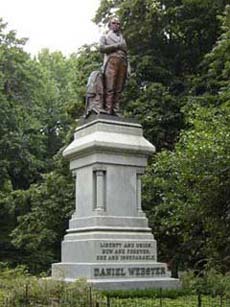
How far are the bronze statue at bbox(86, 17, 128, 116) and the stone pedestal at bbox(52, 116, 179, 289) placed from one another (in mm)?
496

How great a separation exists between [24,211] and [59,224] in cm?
480

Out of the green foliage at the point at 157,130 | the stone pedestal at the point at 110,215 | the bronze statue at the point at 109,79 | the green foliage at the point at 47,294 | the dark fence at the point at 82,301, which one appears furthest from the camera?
the green foliage at the point at 157,130

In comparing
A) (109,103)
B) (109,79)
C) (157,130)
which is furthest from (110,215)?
(157,130)

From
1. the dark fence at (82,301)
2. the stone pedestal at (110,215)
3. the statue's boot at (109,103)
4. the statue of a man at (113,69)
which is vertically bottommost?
the dark fence at (82,301)

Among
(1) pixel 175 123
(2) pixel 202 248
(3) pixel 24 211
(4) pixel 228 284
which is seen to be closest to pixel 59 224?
(3) pixel 24 211

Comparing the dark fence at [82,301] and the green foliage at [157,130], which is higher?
the green foliage at [157,130]

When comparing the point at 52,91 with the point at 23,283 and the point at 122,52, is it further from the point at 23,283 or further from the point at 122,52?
the point at 23,283

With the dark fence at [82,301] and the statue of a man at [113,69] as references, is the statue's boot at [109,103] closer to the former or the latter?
the statue of a man at [113,69]

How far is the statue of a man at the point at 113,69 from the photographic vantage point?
51.1 feet

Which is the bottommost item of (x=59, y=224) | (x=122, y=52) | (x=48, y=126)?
(x=59, y=224)

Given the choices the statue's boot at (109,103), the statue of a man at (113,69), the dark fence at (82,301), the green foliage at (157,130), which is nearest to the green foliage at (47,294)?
the dark fence at (82,301)

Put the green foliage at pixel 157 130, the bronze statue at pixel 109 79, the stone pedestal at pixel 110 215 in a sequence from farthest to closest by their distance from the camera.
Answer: the green foliage at pixel 157 130
the bronze statue at pixel 109 79
the stone pedestal at pixel 110 215

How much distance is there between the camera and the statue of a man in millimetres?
15578

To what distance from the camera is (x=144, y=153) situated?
15172 millimetres
